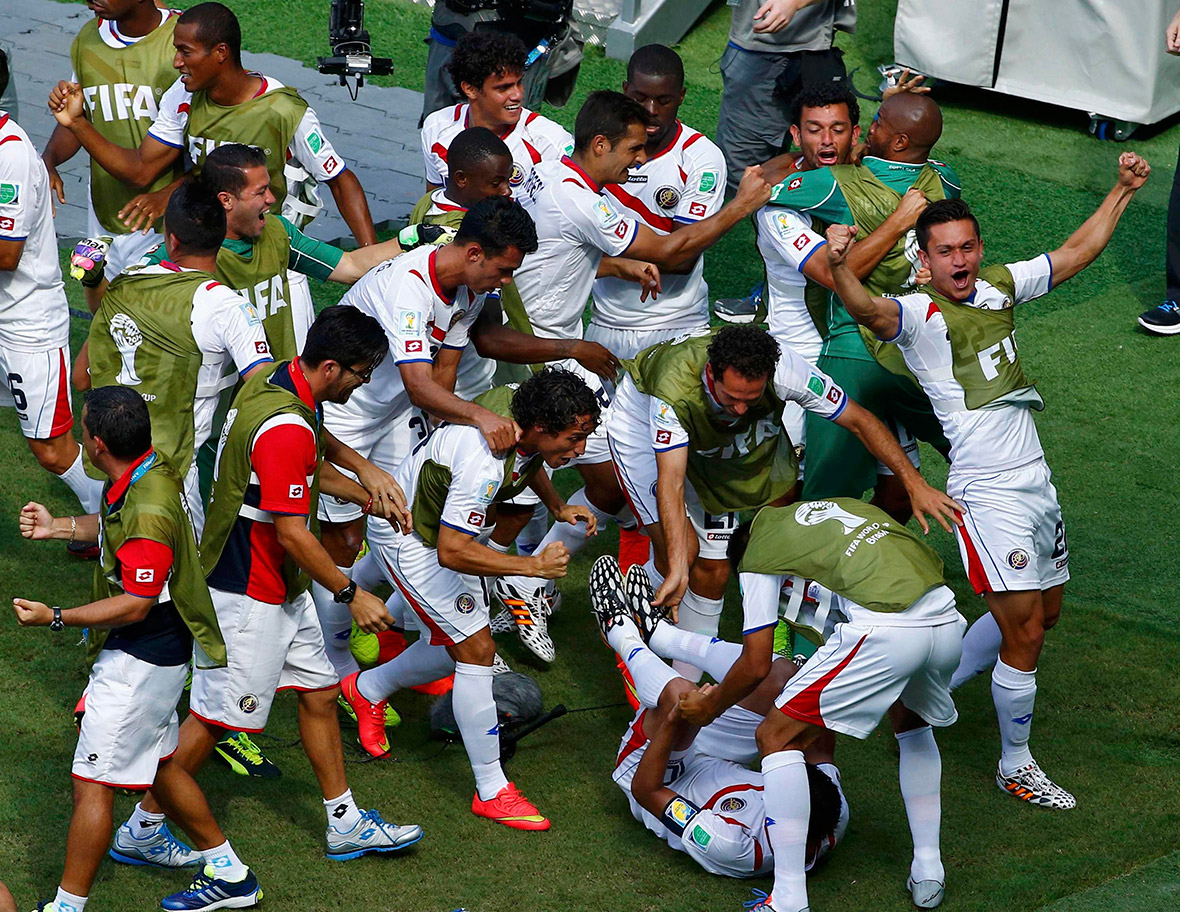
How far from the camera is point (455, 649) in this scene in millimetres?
5090

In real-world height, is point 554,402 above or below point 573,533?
above

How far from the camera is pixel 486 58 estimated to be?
6.33 metres

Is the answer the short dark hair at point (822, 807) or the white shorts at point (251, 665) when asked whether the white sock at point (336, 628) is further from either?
the short dark hair at point (822, 807)

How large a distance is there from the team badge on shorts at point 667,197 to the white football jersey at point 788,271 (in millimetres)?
646

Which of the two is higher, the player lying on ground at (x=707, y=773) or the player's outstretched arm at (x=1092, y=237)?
the player's outstretched arm at (x=1092, y=237)

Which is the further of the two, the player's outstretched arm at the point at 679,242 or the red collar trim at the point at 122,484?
the player's outstretched arm at the point at 679,242

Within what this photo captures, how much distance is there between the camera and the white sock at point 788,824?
443 cm

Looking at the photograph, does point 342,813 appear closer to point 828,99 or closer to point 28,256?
point 28,256

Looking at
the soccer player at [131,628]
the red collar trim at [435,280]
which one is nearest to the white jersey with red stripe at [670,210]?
the red collar trim at [435,280]

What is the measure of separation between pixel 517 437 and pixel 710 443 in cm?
88

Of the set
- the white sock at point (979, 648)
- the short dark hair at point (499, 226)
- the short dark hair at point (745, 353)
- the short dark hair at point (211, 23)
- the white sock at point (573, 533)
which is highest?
the short dark hair at point (211, 23)

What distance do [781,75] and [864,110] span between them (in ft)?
12.3

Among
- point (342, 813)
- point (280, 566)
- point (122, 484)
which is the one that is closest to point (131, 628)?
point (122, 484)

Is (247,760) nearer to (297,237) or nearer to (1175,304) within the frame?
(297,237)
